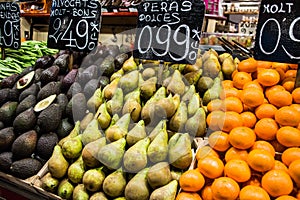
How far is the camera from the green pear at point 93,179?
1.32 meters

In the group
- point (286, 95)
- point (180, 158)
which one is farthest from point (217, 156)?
point (286, 95)

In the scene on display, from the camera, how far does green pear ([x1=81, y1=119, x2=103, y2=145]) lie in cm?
146

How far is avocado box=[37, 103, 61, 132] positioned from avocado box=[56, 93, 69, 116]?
0.05 metres

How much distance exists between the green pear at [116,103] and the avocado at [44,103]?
1.22ft

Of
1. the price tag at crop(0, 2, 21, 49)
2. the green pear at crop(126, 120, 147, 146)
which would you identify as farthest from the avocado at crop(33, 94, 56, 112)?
the price tag at crop(0, 2, 21, 49)

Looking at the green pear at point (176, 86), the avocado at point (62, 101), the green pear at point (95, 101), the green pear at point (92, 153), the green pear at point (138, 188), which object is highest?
the green pear at point (176, 86)

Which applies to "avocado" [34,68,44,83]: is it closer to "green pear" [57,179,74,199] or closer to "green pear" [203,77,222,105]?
"green pear" [57,179,74,199]

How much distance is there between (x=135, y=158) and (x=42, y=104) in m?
0.73

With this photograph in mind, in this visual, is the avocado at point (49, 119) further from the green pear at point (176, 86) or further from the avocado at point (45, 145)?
the green pear at point (176, 86)

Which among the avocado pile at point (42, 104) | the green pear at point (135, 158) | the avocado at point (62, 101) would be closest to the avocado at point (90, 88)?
the avocado pile at point (42, 104)

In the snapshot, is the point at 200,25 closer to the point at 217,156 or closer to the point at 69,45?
the point at 217,156

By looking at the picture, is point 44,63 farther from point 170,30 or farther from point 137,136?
point 137,136

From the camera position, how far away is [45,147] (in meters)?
1.58

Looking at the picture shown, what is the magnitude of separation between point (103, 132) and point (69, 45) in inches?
29.2
